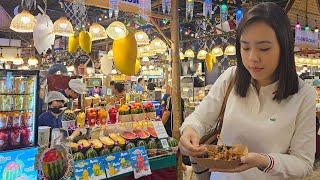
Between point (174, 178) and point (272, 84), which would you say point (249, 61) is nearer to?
point (272, 84)

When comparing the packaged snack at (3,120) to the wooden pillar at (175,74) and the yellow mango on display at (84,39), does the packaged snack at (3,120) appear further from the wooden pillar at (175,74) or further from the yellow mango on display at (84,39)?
the yellow mango on display at (84,39)

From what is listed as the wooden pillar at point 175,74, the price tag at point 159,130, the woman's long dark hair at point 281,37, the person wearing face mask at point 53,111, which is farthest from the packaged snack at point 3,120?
the wooden pillar at point 175,74

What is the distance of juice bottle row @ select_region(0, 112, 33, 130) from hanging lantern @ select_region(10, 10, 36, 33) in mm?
3198

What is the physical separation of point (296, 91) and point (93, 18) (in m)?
12.6

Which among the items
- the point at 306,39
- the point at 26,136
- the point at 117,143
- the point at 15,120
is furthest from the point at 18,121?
the point at 306,39

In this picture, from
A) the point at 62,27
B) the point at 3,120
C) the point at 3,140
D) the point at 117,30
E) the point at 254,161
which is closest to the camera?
the point at 254,161

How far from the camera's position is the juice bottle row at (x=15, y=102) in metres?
2.73

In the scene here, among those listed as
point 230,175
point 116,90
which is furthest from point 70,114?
point 116,90

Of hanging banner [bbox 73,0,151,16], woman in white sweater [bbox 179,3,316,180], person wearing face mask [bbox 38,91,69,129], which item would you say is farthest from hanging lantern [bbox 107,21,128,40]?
woman in white sweater [bbox 179,3,316,180]

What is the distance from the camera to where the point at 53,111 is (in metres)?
4.65

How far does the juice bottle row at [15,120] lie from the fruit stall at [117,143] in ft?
0.96

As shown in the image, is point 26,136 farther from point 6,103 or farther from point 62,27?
point 62,27

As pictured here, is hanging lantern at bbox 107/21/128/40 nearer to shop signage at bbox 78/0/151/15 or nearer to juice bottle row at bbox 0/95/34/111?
shop signage at bbox 78/0/151/15

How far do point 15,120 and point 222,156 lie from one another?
1951 millimetres
